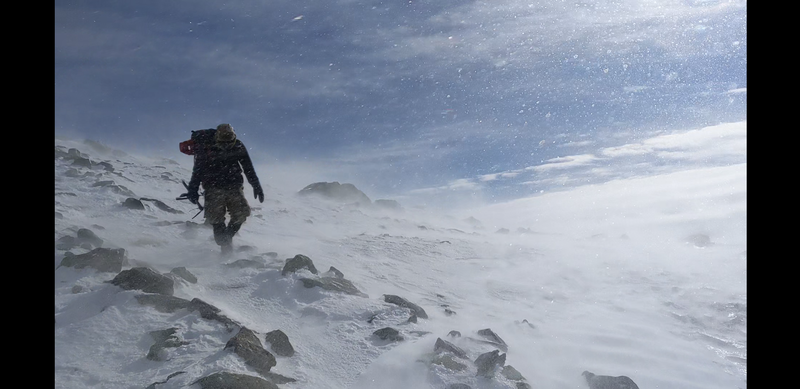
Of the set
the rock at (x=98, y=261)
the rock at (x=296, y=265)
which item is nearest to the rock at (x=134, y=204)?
the rock at (x=98, y=261)

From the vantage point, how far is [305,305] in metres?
5.45

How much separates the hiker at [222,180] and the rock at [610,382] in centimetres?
563

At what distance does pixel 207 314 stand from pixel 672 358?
546 centimetres

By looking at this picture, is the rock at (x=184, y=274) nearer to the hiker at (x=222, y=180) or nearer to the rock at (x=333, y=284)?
the rock at (x=333, y=284)

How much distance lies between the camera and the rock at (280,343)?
420cm

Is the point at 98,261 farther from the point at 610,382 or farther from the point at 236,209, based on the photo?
the point at 610,382

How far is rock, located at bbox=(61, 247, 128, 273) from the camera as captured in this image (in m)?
5.24

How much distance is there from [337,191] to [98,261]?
2202 cm

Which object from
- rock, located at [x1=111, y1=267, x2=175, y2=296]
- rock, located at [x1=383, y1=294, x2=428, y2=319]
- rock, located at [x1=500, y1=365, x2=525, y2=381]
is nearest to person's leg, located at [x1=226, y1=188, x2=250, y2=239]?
rock, located at [x1=111, y1=267, x2=175, y2=296]

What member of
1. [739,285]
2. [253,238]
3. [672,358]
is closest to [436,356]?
[672,358]

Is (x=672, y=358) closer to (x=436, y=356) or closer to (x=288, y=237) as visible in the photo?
(x=436, y=356)

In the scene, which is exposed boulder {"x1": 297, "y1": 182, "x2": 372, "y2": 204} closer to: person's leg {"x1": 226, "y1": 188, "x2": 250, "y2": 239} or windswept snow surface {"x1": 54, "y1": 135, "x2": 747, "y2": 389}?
windswept snow surface {"x1": 54, "y1": 135, "x2": 747, "y2": 389}
